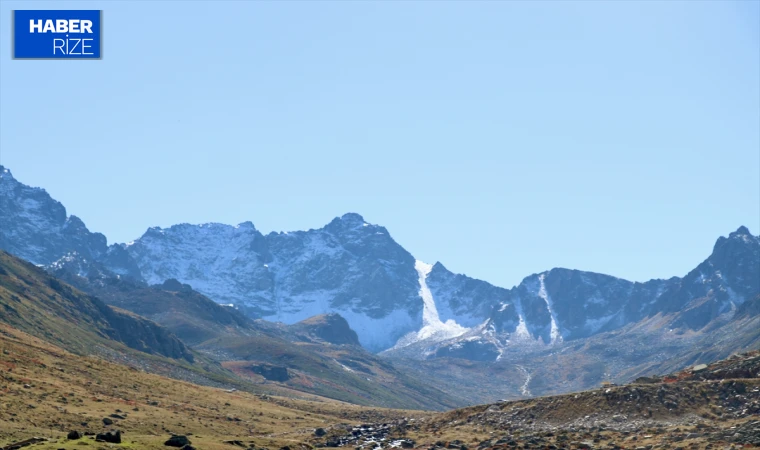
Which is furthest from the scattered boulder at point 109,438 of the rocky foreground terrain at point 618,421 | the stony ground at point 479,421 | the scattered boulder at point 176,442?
the rocky foreground terrain at point 618,421

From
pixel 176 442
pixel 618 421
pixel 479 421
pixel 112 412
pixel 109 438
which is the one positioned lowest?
pixel 618 421

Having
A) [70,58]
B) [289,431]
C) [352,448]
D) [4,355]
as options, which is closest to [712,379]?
[352,448]

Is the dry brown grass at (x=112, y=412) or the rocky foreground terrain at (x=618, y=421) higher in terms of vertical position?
the dry brown grass at (x=112, y=412)

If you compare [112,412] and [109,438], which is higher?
[112,412]

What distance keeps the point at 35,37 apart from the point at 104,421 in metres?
61.5

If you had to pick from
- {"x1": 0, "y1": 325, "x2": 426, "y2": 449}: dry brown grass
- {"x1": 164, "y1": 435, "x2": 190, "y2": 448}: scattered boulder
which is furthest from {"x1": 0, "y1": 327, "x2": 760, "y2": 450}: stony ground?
{"x1": 0, "y1": 325, "x2": 426, "y2": 449}: dry brown grass

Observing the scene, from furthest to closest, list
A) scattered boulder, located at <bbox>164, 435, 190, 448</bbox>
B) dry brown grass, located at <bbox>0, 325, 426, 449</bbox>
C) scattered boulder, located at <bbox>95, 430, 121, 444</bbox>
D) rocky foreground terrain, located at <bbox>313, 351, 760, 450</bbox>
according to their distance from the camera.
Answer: rocky foreground terrain, located at <bbox>313, 351, 760, 450</bbox>
dry brown grass, located at <bbox>0, 325, 426, 449</bbox>
scattered boulder, located at <bbox>164, 435, 190, 448</bbox>
scattered boulder, located at <bbox>95, 430, 121, 444</bbox>

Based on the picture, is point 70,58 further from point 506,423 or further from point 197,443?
point 506,423

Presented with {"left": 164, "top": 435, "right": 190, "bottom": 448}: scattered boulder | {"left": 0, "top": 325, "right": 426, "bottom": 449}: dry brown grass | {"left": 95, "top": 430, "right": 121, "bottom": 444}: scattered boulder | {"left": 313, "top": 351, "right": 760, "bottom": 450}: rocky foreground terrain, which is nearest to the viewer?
{"left": 95, "top": 430, "right": 121, "bottom": 444}: scattered boulder

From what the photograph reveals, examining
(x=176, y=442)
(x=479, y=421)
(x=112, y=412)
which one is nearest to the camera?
(x=176, y=442)

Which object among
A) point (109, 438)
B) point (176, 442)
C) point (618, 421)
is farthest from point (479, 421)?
point (109, 438)

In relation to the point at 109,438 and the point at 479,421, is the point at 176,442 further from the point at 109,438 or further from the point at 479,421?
the point at 479,421

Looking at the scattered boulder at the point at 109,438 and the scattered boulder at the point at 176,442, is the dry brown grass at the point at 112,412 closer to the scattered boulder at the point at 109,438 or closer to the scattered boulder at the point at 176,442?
the scattered boulder at the point at 176,442

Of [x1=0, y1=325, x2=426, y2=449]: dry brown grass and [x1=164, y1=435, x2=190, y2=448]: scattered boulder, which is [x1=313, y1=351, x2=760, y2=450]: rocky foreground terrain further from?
[x1=164, y1=435, x2=190, y2=448]: scattered boulder
